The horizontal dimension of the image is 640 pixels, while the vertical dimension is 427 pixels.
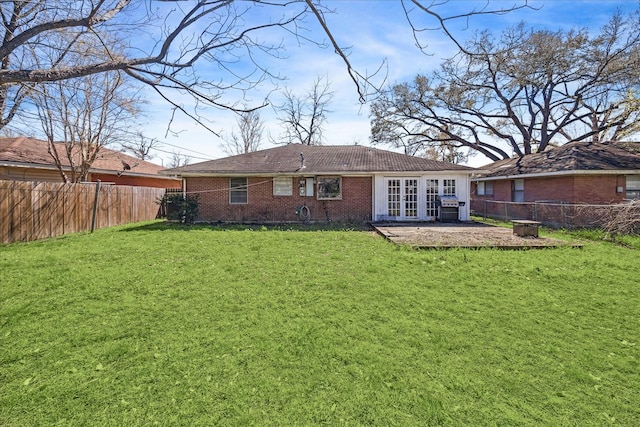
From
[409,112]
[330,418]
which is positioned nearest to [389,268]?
[330,418]

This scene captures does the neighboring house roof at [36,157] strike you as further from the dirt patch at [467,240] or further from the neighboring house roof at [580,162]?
the neighboring house roof at [580,162]

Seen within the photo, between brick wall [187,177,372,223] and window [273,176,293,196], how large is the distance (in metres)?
0.15

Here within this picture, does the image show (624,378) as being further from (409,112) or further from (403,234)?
(409,112)

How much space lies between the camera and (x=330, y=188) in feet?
49.3

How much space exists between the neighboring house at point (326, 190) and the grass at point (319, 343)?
8126 millimetres

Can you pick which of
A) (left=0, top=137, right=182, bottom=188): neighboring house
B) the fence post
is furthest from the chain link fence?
(left=0, top=137, right=182, bottom=188): neighboring house

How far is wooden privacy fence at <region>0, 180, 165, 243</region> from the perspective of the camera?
916 centimetres

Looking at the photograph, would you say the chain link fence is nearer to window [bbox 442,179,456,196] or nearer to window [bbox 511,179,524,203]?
window [bbox 511,179,524,203]

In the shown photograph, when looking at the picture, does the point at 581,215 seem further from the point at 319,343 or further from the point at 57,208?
the point at 57,208

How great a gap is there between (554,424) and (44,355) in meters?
4.65

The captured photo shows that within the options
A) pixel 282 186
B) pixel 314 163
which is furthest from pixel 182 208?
pixel 314 163

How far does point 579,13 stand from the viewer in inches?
163

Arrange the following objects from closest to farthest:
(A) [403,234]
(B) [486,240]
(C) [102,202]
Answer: (B) [486,240] < (A) [403,234] < (C) [102,202]

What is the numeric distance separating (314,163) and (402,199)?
178 inches
